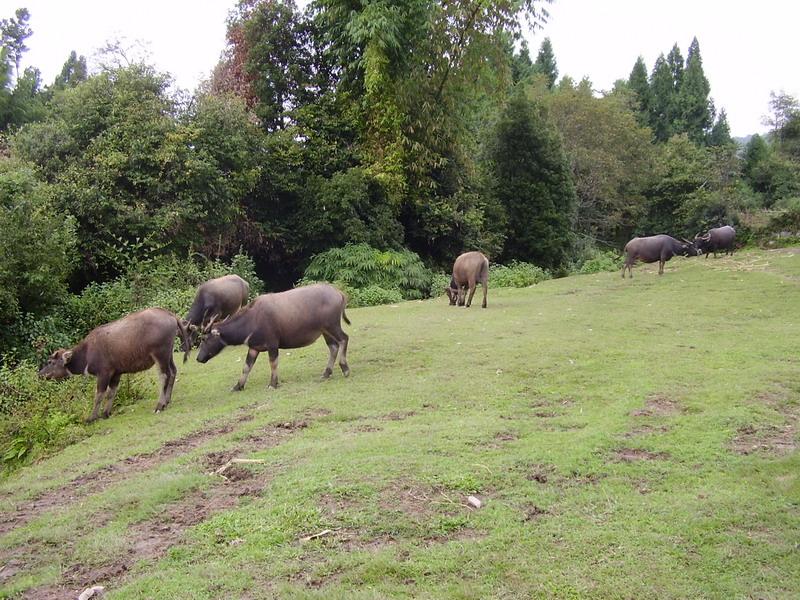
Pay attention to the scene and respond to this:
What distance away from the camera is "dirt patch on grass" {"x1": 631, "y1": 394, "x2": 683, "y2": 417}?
764 cm

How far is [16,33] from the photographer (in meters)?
39.2

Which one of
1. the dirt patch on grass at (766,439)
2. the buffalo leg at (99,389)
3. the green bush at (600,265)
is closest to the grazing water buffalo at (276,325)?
the buffalo leg at (99,389)

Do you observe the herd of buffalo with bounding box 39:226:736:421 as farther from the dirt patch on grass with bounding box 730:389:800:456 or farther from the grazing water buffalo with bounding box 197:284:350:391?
the dirt patch on grass with bounding box 730:389:800:456

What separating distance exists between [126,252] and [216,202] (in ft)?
11.1

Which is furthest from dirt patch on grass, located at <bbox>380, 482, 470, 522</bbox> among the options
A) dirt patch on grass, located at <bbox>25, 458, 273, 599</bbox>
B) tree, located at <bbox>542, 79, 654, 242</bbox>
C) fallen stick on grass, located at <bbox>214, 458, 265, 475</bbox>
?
tree, located at <bbox>542, 79, 654, 242</bbox>

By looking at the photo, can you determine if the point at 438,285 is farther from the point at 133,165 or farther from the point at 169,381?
the point at 169,381

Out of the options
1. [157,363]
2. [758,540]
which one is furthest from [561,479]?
[157,363]

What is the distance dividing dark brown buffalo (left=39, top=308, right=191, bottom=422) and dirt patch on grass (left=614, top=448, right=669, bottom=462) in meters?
6.12

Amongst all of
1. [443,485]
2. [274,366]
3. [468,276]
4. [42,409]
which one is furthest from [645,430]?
Answer: [468,276]

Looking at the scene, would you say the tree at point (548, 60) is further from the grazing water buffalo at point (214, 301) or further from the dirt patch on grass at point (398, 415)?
the dirt patch on grass at point (398, 415)

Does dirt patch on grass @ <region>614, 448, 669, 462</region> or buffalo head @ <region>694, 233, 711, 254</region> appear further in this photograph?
buffalo head @ <region>694, 233, 711, 254</region>

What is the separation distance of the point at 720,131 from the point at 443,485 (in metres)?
62.7

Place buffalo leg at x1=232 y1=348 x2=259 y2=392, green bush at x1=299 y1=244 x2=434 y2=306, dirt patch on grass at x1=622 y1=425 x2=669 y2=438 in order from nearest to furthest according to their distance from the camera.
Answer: dirt patch on grass at x1=622 y1=425 x2=669 y2=438, buffalo leg at x1=232 y1=348 x2=259 y2=392, green bush at x1=299 y1=244 x2=434 y2=306

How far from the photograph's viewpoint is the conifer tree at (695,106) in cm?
5700
